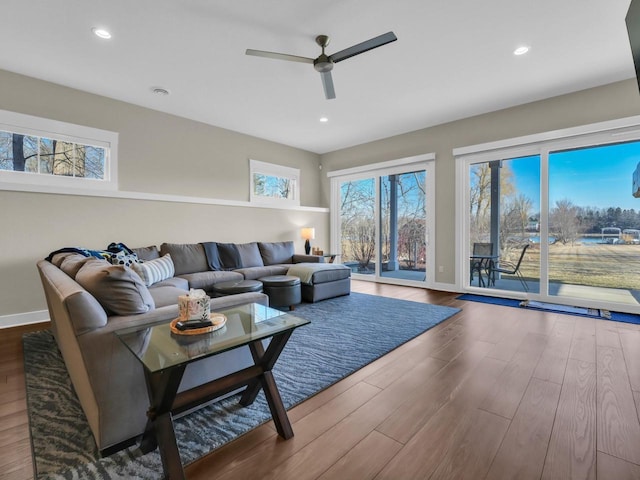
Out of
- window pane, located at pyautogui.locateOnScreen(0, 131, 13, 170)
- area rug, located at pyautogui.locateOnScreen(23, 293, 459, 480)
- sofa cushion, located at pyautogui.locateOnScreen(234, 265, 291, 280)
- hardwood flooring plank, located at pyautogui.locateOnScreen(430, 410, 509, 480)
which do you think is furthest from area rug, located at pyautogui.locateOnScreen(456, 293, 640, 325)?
window pane, located at pyautogui.locateOnScreen(0, 131, 13, 170)

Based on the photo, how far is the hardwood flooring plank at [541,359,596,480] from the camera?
1289 millimetres

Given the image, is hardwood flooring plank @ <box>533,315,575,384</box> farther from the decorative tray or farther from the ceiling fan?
the ceiling fan

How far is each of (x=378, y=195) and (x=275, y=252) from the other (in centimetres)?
239

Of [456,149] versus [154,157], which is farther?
[456,149]

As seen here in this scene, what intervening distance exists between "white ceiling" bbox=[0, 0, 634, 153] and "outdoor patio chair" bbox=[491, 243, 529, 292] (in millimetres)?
2241

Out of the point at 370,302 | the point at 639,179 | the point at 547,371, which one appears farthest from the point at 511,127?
the point at 547,371

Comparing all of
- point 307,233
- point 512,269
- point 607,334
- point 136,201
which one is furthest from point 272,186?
point 607,334

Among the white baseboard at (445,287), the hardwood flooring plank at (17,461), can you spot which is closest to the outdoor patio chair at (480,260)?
the white baseboard at (445,287)

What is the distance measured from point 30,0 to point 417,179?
5.19m

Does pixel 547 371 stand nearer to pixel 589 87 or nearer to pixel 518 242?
pixel 518 242

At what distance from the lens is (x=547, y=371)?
216 cm

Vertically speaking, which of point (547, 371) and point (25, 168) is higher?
point (25, 168)

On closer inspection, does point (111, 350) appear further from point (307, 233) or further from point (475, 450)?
point (307, 233)

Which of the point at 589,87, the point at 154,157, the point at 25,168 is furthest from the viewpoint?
the point at 154,157
